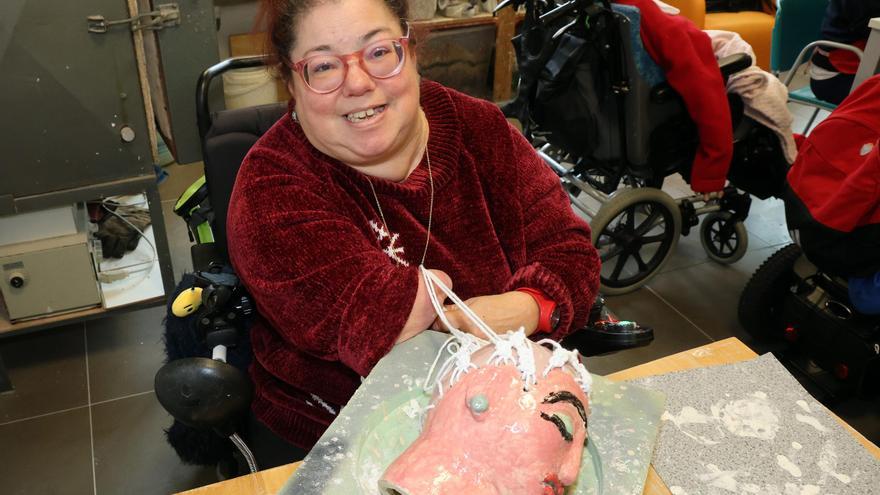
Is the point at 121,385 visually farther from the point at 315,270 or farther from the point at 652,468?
the point at 652,468

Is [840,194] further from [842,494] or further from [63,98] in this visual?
[63,98]

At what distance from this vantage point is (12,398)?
214cm

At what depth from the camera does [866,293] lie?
178cm

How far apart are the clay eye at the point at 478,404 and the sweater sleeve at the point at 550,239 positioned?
408 mm

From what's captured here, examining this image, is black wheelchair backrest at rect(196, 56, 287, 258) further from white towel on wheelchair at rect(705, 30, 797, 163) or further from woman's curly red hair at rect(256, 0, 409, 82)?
white towel on wheelchair at rect(705, 30, 797, 163)

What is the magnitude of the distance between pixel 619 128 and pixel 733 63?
0.37 metres

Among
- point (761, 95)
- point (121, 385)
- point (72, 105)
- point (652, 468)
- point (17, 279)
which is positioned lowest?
point (121, 385)

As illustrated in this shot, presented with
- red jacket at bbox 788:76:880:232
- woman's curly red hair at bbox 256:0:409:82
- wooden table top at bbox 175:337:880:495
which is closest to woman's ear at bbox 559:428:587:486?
wooden table top at bbox 175:337:880:495

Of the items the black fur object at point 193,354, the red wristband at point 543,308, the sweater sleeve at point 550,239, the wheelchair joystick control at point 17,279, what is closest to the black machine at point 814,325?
the sweater sleeve at point 550,239

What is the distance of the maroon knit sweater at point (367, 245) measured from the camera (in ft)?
3.31

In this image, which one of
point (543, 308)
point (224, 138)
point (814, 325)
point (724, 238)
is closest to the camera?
point (543, 308)

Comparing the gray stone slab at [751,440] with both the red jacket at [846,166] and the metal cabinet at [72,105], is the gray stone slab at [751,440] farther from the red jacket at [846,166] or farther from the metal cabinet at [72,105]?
the metal cabinet at [72,105]

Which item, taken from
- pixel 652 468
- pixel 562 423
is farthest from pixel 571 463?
pixel 652 468

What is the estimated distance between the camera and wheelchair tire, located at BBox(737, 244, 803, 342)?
85.5 inches
